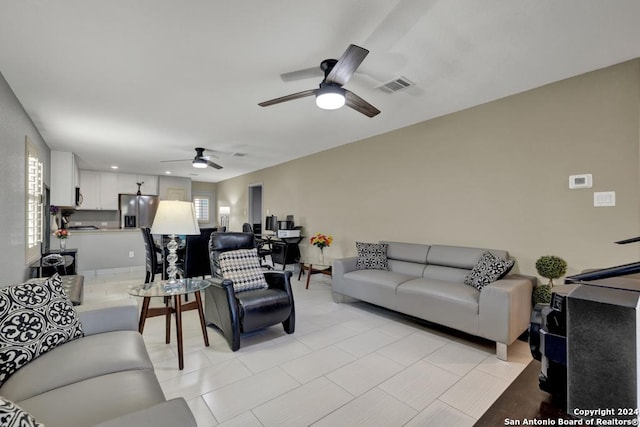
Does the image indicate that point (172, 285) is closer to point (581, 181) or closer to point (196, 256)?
point (196, 256)

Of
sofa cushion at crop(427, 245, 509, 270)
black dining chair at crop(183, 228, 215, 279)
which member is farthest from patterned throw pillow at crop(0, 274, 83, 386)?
sofa cushion at crop(427, 245, 509, 270)

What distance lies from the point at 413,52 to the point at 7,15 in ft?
9.34

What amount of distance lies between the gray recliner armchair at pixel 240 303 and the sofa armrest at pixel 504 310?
1.84 meters

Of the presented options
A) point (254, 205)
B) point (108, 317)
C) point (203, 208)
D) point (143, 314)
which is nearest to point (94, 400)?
point (108, 317)

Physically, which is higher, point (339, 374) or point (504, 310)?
point (504, 310)

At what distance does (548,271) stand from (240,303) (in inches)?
116

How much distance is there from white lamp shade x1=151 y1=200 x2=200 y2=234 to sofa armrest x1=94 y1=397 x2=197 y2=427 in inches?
70.7

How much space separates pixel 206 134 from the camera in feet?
14.8

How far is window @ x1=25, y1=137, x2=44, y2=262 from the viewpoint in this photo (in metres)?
3.42

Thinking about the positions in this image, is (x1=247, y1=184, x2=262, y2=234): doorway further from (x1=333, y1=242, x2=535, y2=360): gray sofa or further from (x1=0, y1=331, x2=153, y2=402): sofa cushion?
(x1=0, y1=331, x2=153, y2=402): sofa cushion

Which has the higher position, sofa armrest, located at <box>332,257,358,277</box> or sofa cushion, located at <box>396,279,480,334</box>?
sofa armrest, located at <box>332,257,358,277</box>

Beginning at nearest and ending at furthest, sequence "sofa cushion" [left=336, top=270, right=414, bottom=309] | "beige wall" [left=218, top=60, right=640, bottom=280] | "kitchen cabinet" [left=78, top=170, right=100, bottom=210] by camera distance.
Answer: "beige wall" [left=218, top=60, right=640, bottom=280], "sofa cushion" [left=336, top=270, right=414, bottom=309], "kitchen cabinet" [left=78, top=170, right=100, bottom=210]

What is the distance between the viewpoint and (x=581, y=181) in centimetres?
271

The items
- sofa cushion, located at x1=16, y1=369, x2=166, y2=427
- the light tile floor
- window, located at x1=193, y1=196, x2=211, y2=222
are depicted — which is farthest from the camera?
window, located at x1=193, y1=196, x2=211, y2=222
